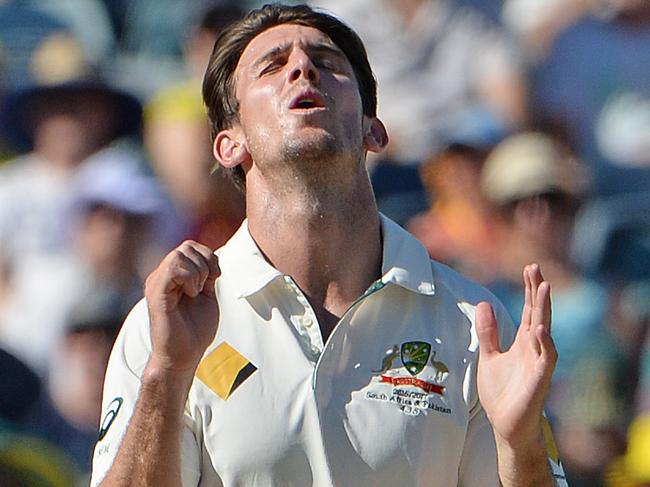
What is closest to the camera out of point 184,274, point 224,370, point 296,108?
point 184,274

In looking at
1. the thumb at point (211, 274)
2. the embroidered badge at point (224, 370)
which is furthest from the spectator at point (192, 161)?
the thumb at point (211, 274)

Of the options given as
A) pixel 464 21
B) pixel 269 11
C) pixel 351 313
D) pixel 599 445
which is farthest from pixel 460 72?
pixel 351 313

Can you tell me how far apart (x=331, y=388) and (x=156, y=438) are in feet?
1.34

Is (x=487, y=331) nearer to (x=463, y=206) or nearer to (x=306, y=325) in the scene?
(x=306, y=325)

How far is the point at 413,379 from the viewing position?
2889 millimetres

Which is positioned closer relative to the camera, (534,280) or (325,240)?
(534,280)

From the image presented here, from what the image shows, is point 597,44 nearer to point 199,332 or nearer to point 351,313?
point 351,313

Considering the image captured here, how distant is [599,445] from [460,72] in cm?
163

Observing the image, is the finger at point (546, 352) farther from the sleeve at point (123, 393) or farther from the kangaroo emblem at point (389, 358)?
the sleeve at point (123, 393)

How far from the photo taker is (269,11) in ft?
11.2

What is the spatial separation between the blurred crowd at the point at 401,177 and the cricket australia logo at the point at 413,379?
2317 millimetres

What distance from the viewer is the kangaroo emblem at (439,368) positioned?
2908mm

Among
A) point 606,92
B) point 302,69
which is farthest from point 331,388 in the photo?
point 606,92

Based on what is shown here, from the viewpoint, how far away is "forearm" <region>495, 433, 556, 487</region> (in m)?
2.71
